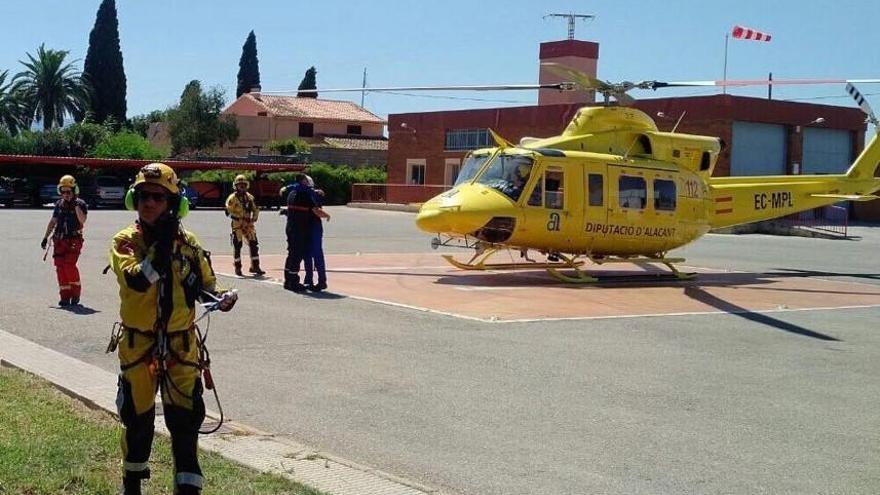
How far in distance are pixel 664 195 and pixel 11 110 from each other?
71931mm

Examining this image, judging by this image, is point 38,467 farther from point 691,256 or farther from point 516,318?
point 691,256

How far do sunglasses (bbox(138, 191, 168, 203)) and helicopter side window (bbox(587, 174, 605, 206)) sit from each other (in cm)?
1310

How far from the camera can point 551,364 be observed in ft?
32.2

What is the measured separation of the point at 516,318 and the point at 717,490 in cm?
707

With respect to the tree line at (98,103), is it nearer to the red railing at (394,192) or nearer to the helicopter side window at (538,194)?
the red railing at (394,192)

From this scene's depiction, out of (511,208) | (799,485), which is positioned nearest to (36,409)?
(799,485)

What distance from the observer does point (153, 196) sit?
16.7ft

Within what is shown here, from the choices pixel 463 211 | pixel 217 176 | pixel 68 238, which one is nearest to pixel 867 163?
pixel 463 211

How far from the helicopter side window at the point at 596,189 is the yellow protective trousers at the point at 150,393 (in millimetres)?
13163

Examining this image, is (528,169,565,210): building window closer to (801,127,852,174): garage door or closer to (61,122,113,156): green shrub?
(801,127,852,174): garage door

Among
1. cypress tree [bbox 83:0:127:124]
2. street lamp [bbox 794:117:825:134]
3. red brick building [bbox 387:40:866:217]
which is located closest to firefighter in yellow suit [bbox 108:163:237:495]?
red brick building [bbox 387:40:866:217]

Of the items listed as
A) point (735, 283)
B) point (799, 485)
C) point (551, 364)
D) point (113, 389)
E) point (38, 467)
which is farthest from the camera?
point (735, 283)

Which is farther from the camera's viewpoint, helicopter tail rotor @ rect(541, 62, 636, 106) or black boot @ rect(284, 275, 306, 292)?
helicopter tail rotor @ rect(541, 62, 636, 106)

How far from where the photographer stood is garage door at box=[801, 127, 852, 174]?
47.8 metres
